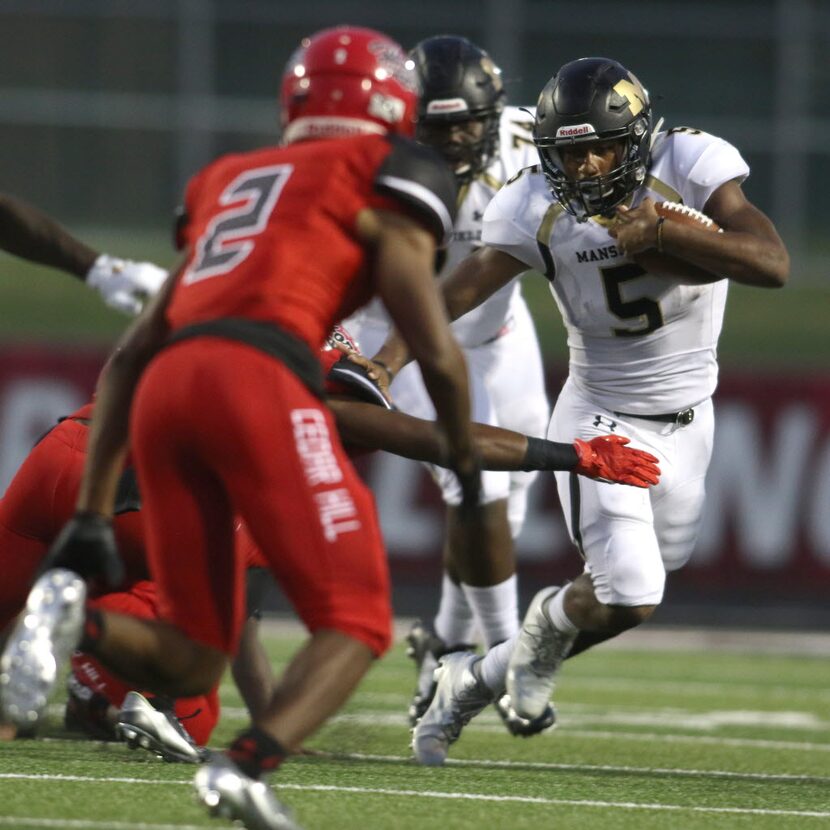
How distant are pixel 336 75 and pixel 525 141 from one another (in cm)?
294

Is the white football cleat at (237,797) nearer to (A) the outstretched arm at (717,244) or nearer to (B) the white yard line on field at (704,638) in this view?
(A) the outstretched arm at (717,244)

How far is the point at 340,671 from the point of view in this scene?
3.47m

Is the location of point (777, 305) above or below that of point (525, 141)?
below

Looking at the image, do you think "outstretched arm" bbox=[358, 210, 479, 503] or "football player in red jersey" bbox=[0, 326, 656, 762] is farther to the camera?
"football player in red jersey" bbox=[0, 326, 656, 762]

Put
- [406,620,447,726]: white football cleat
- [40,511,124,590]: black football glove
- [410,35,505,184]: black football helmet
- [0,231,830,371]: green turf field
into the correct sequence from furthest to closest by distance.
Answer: [0,231,830,371]: green turf field < [410,35,505,184]: black football helmet < [406,620,447,726]: white football cleat < [40,511,124,590]: black football glove

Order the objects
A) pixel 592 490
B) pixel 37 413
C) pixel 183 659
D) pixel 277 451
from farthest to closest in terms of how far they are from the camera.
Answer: pixel 37 413, pixel 592 490, pixel 183 659, pixel 277 451

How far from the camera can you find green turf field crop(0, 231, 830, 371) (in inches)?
624

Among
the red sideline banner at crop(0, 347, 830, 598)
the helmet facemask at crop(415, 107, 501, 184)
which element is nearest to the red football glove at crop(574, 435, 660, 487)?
the helmet facemask at crop(415, 107, 501, 184)

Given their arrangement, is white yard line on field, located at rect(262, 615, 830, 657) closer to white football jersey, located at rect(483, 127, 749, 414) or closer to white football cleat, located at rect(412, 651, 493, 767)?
white football cleat, located at rect(412, 651, 493, 767)

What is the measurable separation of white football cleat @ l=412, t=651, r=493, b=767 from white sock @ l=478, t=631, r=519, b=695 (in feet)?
0.06

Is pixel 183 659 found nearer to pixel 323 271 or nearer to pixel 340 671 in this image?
pixel 340 671

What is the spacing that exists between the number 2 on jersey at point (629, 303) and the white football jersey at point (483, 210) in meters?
1.10

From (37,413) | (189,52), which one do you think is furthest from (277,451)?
(189,52)

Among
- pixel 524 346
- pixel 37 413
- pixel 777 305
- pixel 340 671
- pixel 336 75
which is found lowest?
pixel 777 305
